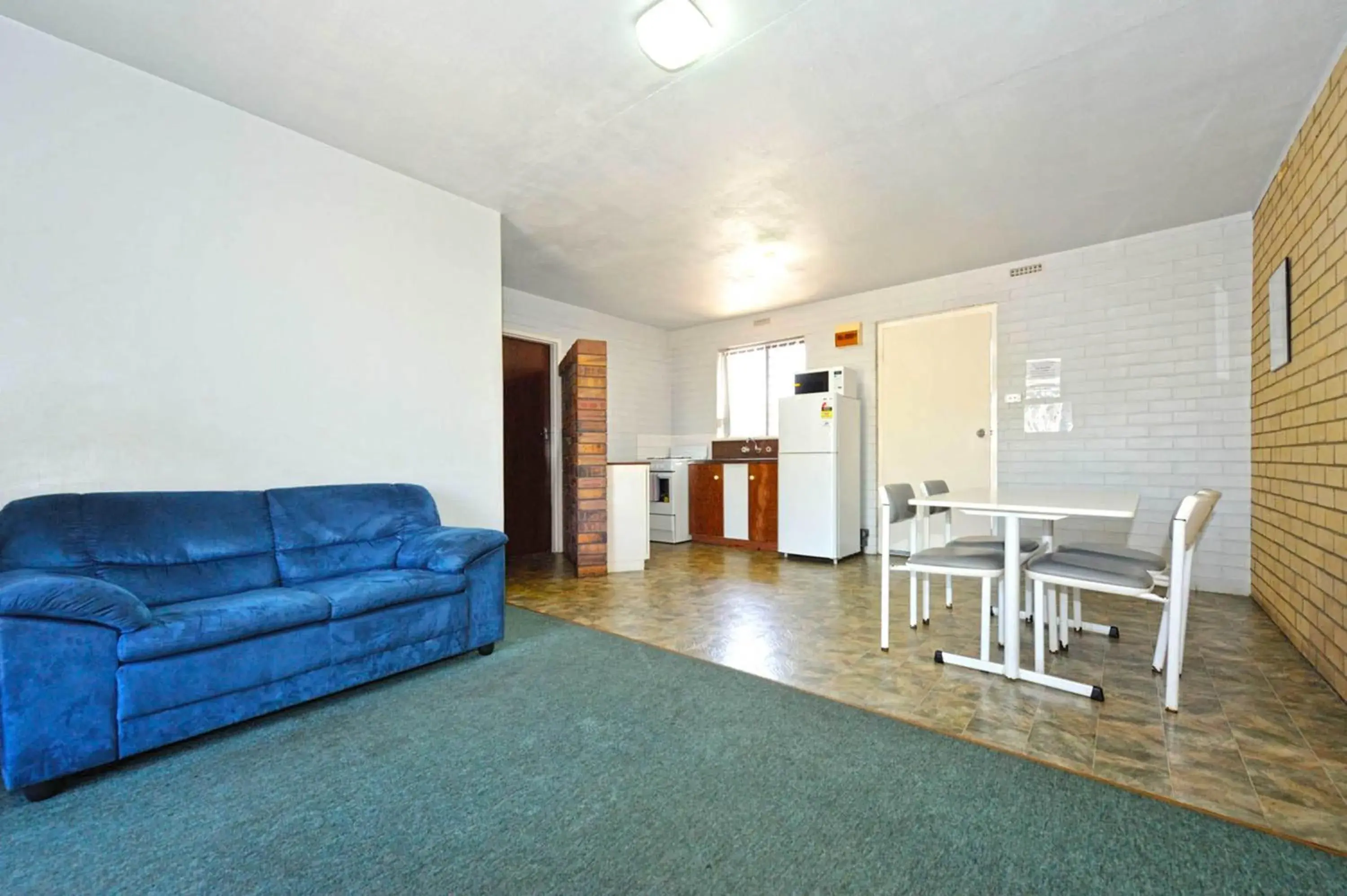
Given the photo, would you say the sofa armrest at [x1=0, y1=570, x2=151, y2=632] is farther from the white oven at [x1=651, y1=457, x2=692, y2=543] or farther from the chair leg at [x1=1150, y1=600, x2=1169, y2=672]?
the white oven at [x1=651, y1=457, x2=692, y2=543]

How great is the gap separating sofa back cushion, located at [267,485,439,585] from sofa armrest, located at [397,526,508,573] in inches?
5.5

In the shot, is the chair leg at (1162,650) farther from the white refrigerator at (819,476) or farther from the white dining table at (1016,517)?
the white refrigerator at (819,476)

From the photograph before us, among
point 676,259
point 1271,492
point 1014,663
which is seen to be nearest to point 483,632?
point 1014,663

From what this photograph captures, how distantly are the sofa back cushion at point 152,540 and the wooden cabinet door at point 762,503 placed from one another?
4.37 m

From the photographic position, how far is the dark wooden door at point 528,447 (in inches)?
233

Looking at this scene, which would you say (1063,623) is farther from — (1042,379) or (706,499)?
(706,499)

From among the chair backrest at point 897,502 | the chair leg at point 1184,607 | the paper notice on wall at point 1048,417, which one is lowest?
the chair leg at point 1184,607

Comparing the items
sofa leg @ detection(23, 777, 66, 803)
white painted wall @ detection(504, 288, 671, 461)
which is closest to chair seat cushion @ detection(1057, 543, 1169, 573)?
sofa leg @ detection(23, 777, 66, 803)

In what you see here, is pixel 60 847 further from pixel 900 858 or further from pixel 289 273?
pixel 289 273

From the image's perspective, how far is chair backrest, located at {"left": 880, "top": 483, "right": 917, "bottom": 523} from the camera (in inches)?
119

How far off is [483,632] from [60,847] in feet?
5.04

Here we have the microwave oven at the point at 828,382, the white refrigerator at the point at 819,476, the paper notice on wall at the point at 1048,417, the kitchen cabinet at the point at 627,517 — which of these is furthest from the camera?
the microwave oven at the point at 828,382

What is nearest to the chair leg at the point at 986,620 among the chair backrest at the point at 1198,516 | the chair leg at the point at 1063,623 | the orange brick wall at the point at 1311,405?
the chair leg at the point at 1063,623

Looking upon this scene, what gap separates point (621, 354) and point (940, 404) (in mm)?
3604
